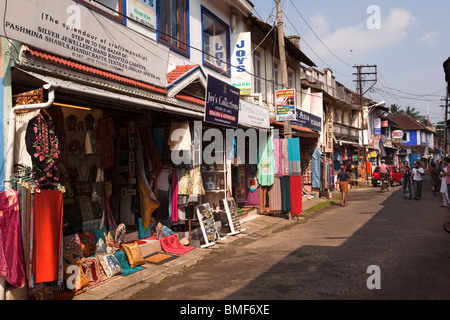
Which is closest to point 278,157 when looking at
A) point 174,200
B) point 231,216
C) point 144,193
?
point 231,216

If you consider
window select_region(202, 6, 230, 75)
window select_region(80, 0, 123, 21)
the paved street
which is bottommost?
the paved street

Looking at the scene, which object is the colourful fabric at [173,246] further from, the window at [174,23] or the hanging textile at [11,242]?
the window at [174,23]

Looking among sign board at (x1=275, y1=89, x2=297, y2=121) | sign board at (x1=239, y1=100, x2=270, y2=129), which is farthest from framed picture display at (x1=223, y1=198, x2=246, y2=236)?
sign board at (x1=275, y1=89, x2=297, y2=121)

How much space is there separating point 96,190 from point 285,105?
27.2 feet

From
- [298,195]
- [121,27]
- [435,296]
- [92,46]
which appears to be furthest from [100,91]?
[298,195]

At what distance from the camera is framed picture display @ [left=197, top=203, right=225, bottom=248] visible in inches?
381

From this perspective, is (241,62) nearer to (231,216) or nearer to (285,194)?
(285,194)

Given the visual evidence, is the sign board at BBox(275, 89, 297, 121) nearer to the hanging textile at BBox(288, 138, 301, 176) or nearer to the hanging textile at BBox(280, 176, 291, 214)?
the hanging textile at BBox(288, 138, 301, 176)

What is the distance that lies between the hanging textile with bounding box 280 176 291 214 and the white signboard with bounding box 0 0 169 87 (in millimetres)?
6884

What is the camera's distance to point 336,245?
9.16 m

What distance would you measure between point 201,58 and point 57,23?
620cm

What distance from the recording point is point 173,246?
9.16m
